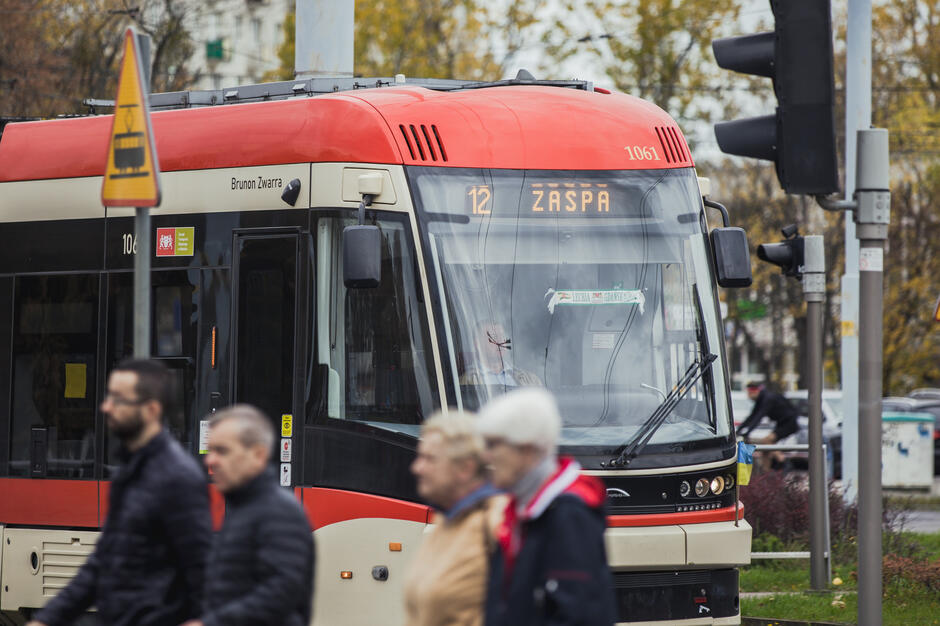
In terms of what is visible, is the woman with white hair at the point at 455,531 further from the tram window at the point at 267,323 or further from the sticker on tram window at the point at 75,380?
the sticker on tram window at the point at 75,380

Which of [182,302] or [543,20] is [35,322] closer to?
[182,302]

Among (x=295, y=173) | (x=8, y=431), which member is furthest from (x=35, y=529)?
(x=295, y=173)

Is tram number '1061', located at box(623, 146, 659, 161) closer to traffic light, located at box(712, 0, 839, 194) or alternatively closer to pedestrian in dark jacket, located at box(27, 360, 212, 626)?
traffic light, located at box(712, 0, 839, 194)

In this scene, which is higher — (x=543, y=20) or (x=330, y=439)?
(x=543, y=20)

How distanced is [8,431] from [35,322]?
707mm

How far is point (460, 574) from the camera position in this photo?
4.54m

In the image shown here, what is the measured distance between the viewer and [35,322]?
10.3 meters

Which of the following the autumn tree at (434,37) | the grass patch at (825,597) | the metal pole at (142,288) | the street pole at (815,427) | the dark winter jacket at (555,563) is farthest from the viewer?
the autumn tree at (434,37)

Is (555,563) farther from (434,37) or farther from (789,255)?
(434,37)

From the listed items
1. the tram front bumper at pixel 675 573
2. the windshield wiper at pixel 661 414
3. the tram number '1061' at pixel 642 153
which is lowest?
the tram front bumper at pixel 675 573

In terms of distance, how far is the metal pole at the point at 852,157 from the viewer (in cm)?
1498

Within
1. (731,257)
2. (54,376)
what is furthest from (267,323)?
(731,257)

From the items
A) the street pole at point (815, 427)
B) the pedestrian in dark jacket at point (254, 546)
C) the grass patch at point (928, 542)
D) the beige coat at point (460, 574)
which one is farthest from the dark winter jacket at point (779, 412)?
the beige coat at point (460, 574)

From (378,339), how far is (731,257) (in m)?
2.20
